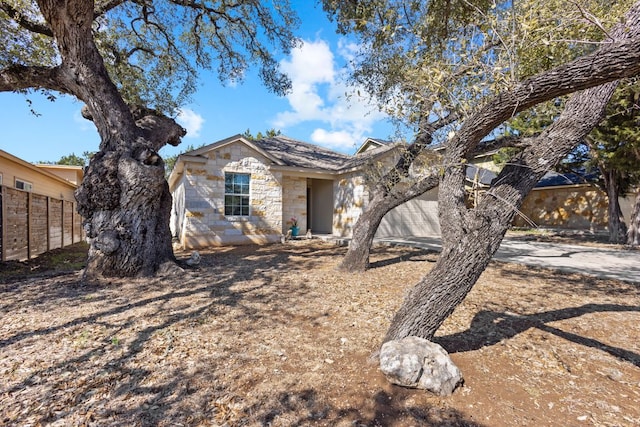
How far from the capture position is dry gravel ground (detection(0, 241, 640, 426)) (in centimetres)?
220

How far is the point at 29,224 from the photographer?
7840 mm

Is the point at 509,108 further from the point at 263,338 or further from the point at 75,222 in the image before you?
the point at 75,222

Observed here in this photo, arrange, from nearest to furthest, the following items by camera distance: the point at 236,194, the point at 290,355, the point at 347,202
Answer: the point at 290,355 → the point at 236,194 → the point at 347,202

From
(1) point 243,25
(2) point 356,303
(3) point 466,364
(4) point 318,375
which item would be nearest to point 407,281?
(2) point 356,303

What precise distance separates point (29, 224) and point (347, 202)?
9.94 metres

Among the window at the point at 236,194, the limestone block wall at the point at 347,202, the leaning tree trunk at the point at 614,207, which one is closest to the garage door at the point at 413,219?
the limestone block wall at the point at 347,202

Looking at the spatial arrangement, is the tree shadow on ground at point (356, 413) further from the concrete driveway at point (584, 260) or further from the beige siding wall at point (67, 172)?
the beige siding wall at point (67, 172)

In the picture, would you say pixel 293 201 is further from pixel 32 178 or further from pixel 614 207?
pixel 614 207

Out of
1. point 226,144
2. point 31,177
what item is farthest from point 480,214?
point 31,177

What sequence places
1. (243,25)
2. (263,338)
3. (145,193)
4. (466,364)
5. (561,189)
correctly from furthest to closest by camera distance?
(561,189) → (243,25) → (145,193) → (263,338) → (466,364)

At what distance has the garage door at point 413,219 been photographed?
1317cm

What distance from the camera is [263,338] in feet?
11.0

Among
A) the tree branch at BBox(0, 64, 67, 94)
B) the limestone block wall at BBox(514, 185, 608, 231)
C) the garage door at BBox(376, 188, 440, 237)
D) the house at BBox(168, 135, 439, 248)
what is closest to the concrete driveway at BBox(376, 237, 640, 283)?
the garage door at BBox(376, 188, 440, 237)

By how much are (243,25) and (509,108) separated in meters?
9.36
